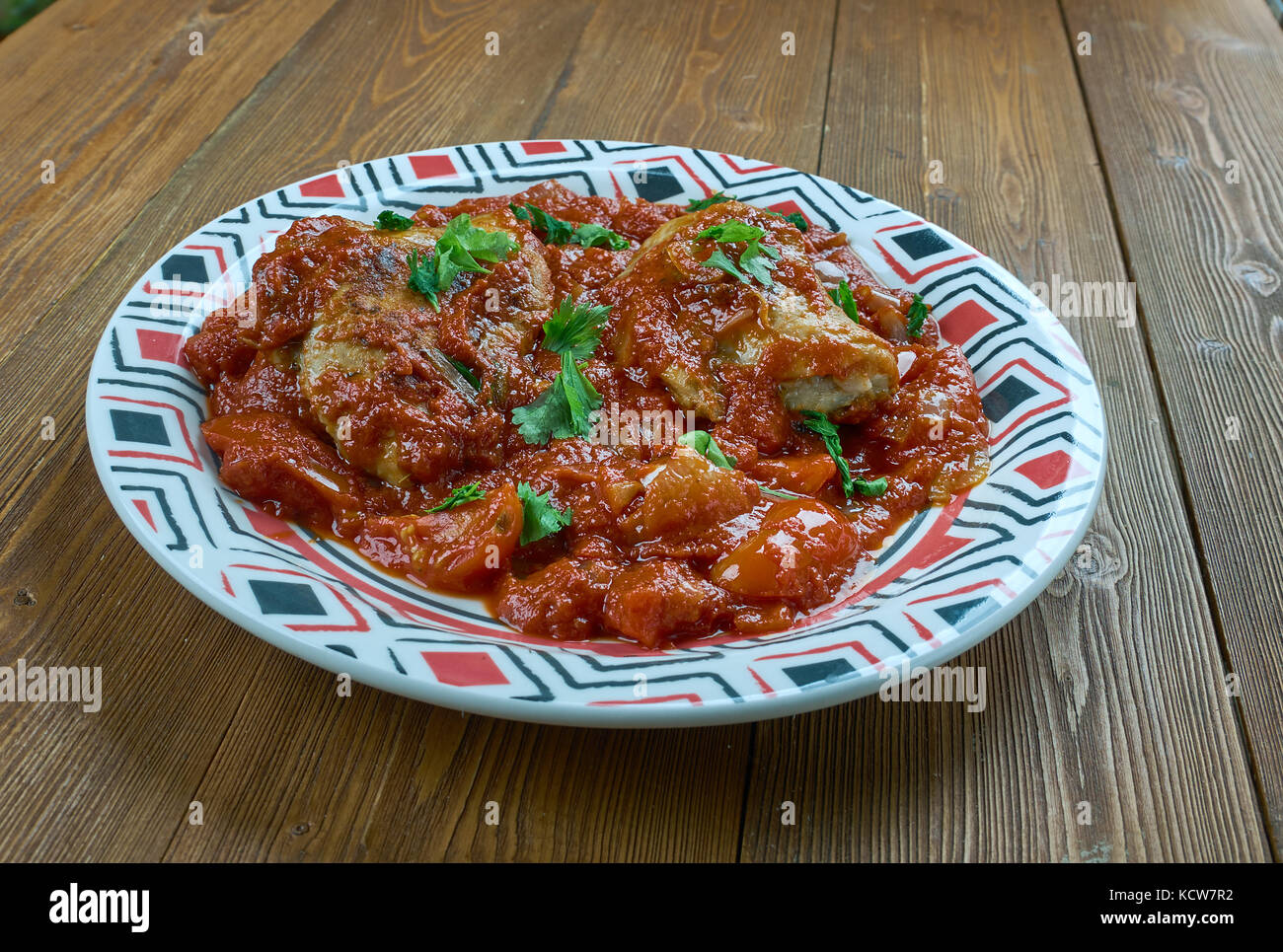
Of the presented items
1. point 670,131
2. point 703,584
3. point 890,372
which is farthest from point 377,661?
point 670,131

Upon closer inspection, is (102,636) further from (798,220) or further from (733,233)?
(798,220)

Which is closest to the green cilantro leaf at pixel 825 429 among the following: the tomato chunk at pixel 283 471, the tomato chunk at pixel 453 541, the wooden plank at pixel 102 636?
the tomato chunk at pixel 453 541

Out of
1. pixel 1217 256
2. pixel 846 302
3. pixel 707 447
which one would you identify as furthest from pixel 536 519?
pixel 1217 256

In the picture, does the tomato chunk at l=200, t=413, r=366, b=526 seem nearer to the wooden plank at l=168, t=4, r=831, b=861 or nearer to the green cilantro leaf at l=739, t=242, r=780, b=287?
the wooden plank at l=168, t=4, r=831, b=861

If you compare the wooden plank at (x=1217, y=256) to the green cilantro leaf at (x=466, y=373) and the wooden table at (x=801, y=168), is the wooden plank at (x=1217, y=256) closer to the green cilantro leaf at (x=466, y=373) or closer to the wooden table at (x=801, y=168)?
the wooden table at (x=801, y=168)

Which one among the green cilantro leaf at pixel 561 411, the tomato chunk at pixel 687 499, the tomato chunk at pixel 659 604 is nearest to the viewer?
the tomato chunk at pixel 659 604

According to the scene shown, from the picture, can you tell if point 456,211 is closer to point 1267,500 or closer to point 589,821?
point 589,821

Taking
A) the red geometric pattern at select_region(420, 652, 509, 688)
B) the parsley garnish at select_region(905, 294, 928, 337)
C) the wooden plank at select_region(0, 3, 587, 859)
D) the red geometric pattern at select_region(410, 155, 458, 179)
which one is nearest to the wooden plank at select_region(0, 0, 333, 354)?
the wooden plank at select_region(0, 3, 587, 859)
